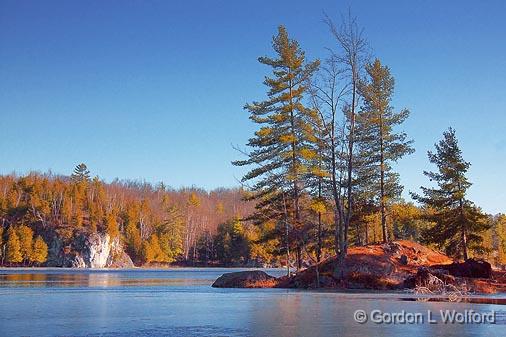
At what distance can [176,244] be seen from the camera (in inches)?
6068

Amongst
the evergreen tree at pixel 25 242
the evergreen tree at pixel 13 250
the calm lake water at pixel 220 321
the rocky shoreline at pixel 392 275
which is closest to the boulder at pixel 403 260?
the rocky shoreline at pixel 392 275

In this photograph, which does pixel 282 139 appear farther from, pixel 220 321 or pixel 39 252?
pixel 39 252

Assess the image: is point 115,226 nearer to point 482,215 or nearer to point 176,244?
point 176,244

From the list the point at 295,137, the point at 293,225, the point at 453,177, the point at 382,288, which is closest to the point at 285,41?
the point at 295,137

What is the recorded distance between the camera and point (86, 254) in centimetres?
13525

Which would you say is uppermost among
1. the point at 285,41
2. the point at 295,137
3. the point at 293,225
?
the point at 285,41

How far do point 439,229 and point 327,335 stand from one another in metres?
35.6

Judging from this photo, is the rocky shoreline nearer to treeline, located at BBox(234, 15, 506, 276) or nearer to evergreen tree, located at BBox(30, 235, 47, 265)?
treeline, located at BBox(234, 15, 506, 276)

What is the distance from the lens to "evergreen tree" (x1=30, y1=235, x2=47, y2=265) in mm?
127594

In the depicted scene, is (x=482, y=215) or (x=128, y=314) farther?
(x=482, y=215)

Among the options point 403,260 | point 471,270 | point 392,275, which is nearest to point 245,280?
point 392,275

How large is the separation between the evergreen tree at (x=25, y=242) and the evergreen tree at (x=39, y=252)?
3.69 ft

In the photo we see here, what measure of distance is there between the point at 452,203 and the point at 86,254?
111839 millimetres

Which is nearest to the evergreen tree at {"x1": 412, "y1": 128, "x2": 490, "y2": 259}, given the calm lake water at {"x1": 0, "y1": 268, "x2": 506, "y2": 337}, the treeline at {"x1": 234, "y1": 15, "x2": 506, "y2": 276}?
the treeline at {"x1": 234, "y1": 15, "x2": 506, "y2": 276}
